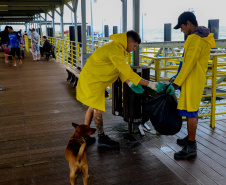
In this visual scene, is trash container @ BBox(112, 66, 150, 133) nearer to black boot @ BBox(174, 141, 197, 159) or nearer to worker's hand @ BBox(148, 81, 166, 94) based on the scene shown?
worker's hand @ BBox(148, 81, 166, 94)

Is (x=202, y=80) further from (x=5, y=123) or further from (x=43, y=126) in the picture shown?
(x=5, y=123)

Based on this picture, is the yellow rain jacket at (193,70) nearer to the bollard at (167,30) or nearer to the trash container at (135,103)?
the trash container at (135,103)

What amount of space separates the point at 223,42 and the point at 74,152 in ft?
20.4

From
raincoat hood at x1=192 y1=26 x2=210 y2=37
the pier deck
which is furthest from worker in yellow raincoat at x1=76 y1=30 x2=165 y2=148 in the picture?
raincoat hood at x1=192 y1=26 x2=210 y2=37

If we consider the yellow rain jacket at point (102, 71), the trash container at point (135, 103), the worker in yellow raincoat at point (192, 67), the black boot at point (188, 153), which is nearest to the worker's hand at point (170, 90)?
the worker in yellow raincoat at point (192, 67)

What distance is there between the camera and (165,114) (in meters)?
3.38

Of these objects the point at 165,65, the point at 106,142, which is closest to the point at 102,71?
the point at 106,142

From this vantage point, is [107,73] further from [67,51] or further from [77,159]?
[67,51]

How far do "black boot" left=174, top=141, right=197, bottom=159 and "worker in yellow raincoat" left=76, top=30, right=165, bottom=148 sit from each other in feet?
2.66

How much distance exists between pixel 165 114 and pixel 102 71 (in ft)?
3.19

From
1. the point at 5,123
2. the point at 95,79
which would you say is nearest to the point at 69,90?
the point at 5,123

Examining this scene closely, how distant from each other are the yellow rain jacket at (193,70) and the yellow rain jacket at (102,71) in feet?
1.88

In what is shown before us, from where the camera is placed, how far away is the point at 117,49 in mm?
3207

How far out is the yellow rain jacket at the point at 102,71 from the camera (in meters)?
3.18
